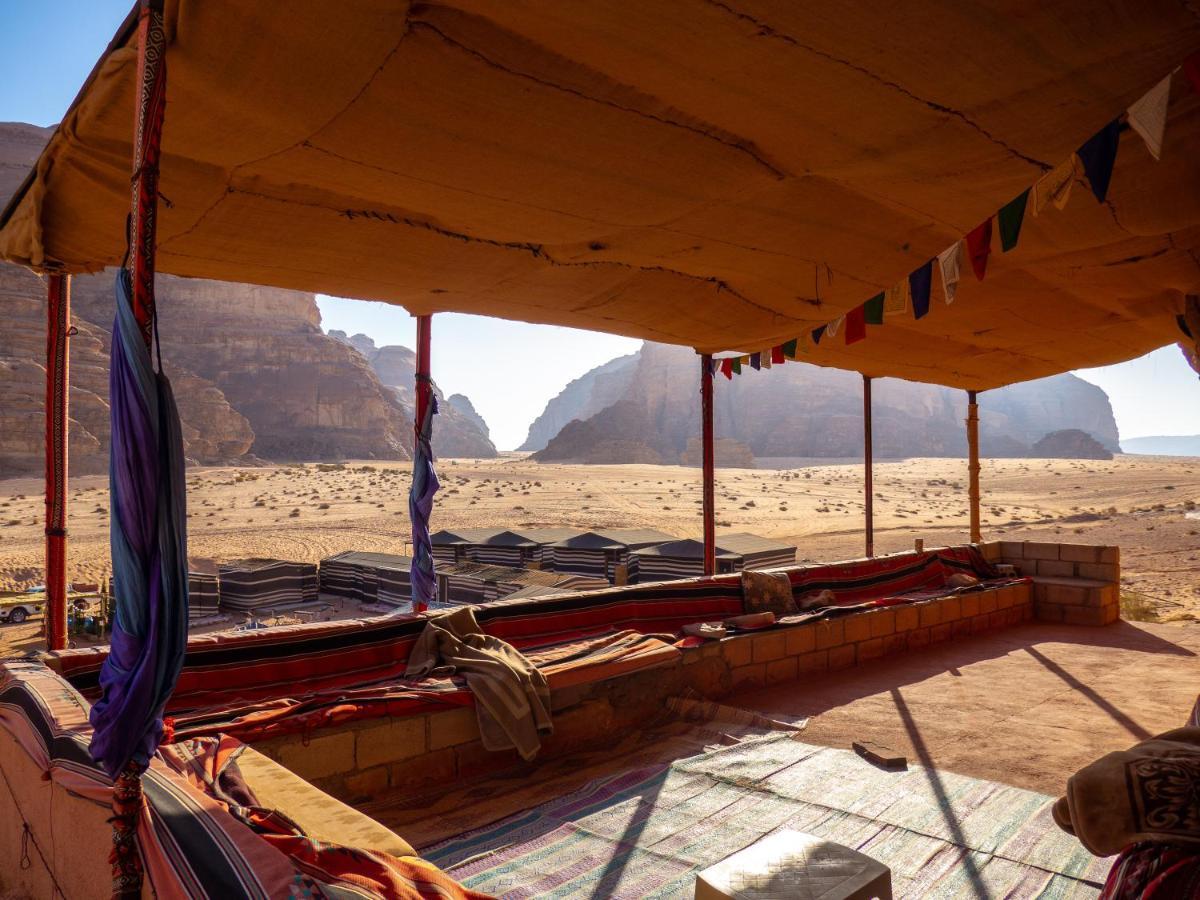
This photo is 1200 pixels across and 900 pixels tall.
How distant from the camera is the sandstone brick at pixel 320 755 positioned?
3.53 metres

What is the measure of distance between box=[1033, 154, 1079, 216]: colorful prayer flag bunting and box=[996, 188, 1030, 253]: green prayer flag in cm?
16

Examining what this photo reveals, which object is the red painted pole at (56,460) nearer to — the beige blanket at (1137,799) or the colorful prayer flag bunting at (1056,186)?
the beige blanket at (1137,799)

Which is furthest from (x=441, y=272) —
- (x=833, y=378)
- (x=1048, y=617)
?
(x=833, y=378)

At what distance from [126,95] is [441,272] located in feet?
6.91

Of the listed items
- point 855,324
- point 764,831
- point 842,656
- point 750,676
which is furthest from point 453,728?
point 855,324

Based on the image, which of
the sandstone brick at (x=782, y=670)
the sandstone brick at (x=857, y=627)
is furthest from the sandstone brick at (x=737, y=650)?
the sandstone brick at (x=857, y=627)

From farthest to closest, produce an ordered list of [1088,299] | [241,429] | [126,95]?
[241,429], [1088,299], [126,95]

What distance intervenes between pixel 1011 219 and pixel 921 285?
1.22 m

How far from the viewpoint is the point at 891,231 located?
166 inches

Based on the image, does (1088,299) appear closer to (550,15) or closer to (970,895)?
(970,895)

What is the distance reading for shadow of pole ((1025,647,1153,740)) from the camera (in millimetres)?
4811

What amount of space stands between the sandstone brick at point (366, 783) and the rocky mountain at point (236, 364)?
55621mm

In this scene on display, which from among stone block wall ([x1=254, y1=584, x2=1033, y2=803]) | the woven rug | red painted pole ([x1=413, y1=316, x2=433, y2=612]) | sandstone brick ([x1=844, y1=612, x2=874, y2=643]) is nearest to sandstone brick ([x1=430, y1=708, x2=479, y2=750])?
stone block wall ([x1=254, y1=584, x2=1033, y2=803])

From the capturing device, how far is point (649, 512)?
101 ft
